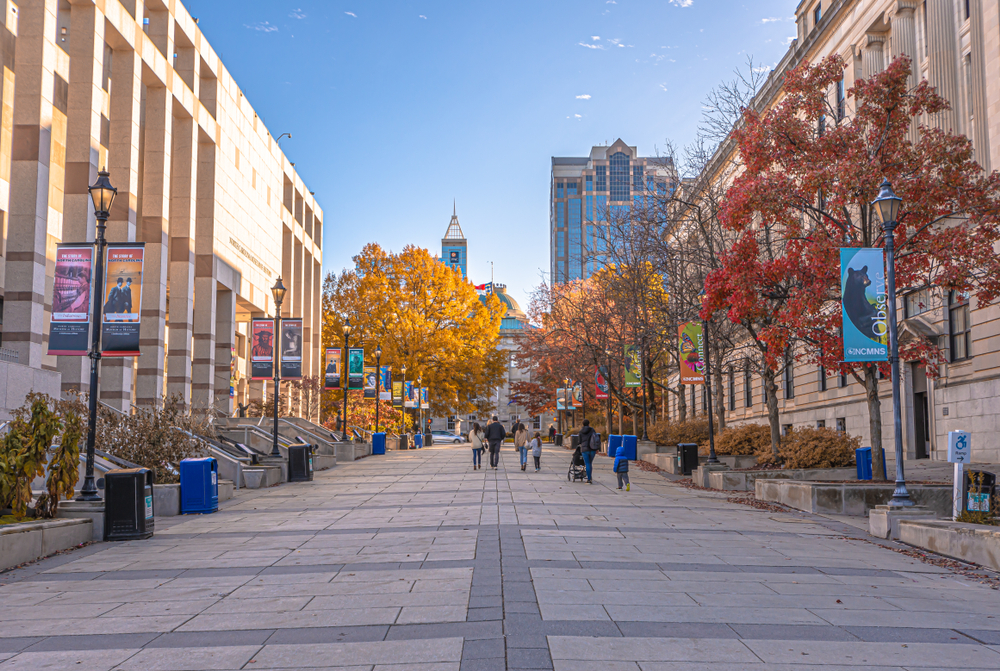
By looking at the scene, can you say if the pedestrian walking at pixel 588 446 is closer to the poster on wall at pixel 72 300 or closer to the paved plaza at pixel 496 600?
the paved plaza at pixel 496 600

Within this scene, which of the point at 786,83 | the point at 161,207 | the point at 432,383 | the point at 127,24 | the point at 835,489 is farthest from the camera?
the point at 432,383

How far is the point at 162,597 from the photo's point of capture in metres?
8.24

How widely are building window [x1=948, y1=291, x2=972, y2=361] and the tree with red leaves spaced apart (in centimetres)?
826

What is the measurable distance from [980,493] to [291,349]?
23.6 m

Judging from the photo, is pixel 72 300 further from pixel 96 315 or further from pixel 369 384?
pixel 369 384

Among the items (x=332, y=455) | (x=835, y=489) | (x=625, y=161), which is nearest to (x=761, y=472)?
(x=835, y=489)

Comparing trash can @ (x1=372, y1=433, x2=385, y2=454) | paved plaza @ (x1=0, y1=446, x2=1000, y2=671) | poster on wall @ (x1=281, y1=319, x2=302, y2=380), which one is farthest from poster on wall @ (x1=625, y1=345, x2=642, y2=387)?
paved plaza @ (x1=0, y1=446, x2=1000, y2=671)

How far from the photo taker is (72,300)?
16844 mm

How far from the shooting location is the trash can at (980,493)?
12458 mm

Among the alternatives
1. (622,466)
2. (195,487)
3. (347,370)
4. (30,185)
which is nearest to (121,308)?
(195,487)

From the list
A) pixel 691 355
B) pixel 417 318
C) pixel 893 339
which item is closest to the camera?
pixel 893 339

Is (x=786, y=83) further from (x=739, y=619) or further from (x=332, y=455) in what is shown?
(x=332, y=455)

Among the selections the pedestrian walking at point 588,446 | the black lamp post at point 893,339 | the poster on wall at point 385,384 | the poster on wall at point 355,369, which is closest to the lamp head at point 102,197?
the black lamp post at point 893,339

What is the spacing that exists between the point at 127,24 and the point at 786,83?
76.6ft
